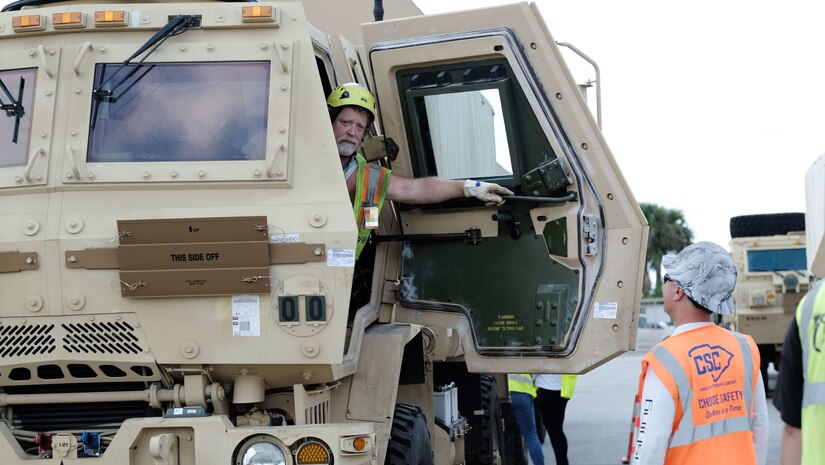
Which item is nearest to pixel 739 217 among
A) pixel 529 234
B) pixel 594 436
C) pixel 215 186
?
pixel 594 436

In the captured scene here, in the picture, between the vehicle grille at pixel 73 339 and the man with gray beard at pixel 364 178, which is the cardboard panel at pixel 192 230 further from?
the man with gray beard at pixel 364 178

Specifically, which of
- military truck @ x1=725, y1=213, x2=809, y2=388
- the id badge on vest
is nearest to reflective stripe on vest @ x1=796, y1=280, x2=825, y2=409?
the id badge on vest

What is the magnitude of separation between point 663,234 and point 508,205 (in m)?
43.2

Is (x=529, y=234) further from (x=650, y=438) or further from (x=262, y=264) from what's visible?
(x=650, y=438)

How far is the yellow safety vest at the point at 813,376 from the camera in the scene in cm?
299

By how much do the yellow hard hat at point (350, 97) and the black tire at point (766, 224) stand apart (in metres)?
16.2

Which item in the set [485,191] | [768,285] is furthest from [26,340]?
[768,285]

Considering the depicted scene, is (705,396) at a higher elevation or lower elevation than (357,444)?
higher

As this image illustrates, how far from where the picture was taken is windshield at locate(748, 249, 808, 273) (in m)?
19.8

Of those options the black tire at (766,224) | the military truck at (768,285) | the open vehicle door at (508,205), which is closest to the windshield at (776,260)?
the military truck at (768,285)

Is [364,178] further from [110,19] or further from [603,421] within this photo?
[603,421]

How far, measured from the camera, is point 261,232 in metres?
5.19

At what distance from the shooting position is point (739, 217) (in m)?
21.4

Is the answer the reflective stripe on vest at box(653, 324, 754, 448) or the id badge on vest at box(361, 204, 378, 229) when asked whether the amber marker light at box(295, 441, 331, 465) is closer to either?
the id badge on vest at box(361, 204, 378, 229)
